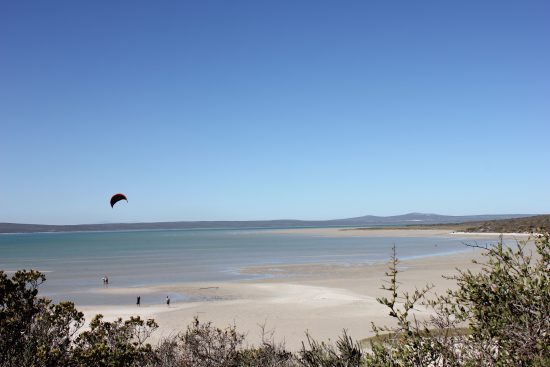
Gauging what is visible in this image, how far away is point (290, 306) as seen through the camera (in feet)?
83.4

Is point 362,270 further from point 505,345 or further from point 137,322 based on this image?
point 505,345

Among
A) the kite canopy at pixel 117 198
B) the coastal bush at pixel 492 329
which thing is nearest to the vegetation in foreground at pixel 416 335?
the coastal bush at pixel 492 329

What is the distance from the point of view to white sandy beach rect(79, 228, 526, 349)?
66.0ft

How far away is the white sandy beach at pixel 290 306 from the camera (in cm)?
2011

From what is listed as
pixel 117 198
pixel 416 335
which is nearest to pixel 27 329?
pixel 416 335

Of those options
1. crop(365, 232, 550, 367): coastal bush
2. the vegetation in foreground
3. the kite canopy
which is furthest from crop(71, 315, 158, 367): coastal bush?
the kite canopy

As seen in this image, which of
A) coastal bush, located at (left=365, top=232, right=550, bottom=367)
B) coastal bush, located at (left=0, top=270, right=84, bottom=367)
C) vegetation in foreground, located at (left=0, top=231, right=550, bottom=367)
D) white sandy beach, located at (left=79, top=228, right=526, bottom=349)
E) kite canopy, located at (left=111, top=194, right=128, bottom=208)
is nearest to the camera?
coastal bush, located at (left=365, top=232, right=550, bottom=367)

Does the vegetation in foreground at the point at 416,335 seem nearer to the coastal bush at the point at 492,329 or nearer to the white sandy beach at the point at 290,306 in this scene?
the coastal bush at the point at 492,329

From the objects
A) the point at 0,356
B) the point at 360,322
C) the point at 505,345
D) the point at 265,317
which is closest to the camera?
the point at 505,345

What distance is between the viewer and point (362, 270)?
41875mm

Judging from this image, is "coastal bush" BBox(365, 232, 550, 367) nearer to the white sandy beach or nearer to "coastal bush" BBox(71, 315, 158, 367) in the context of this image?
"coastal bush" BBox(71, 315, 158, 367)

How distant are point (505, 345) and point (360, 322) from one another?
1639cm

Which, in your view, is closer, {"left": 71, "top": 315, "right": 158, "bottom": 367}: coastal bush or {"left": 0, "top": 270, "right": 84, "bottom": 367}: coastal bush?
{"left": 0, "top": 270, "right": 84, "bottom": 367}: coastal bush

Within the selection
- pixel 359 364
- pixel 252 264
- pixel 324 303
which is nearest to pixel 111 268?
pixel 252 264
